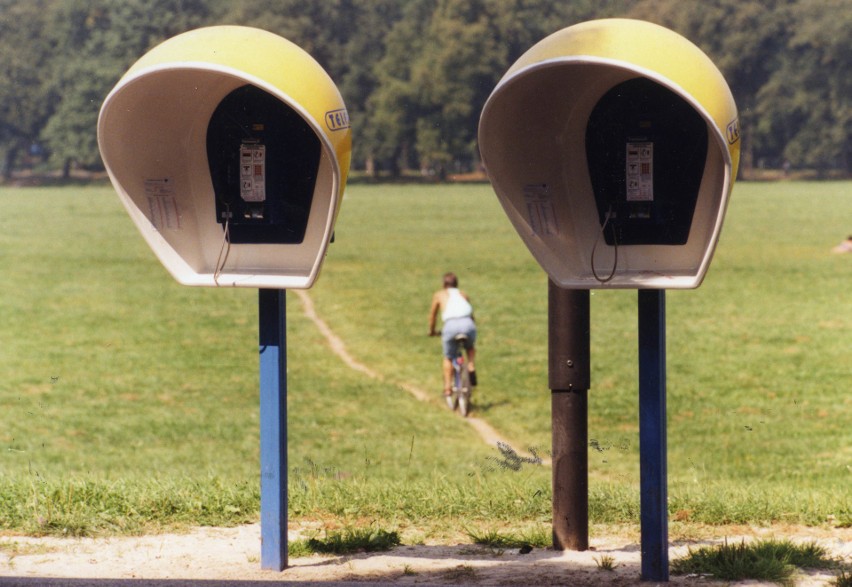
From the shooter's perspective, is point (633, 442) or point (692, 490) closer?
point (692, 490)

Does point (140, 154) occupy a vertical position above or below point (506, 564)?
above

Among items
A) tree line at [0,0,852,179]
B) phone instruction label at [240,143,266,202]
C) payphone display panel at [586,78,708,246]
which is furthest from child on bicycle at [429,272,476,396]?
tree line at [0,0,852,179]

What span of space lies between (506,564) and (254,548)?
1124 millimetres

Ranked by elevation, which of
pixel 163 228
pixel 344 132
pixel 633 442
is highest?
pixel 344 132

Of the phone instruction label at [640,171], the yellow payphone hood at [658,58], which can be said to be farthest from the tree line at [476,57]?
the yellow payphone hood at [658,58]

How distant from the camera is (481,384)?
16062 millimetres

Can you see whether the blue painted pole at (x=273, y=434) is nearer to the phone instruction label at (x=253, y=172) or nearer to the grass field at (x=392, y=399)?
the phone instruction label at (x=253, y=172)

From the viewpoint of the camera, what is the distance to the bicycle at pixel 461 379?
45.8ft

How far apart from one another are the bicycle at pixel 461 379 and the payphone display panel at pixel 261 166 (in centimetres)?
858

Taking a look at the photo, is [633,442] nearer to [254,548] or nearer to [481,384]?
[481,384]

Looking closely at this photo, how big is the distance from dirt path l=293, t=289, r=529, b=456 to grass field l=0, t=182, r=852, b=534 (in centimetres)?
16

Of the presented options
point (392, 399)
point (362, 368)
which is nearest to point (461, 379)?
point (392, 399)

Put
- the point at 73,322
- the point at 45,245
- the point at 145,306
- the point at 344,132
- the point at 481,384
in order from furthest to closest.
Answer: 1. the point at 45,245
2. the point at 145,306
3. the point at 73,322
4. the point at 481,384
5. the point at 344,132

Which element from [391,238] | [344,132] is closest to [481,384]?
[344,132]
